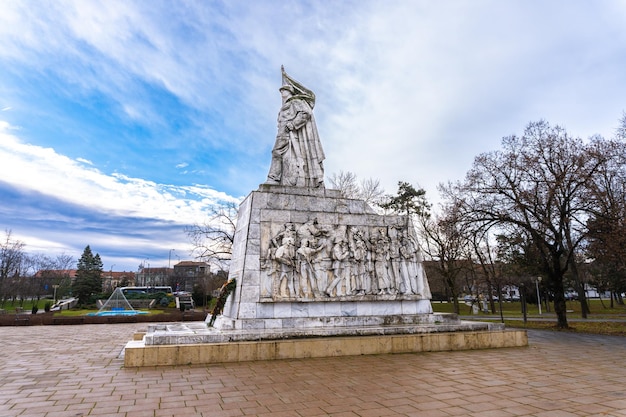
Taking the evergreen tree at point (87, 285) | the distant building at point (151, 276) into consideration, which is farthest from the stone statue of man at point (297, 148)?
the distant building at point (151, 276)

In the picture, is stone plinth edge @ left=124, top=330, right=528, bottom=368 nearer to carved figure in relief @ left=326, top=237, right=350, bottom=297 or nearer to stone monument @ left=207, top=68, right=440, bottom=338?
stone monument @ left=207, top=68, right=440, bottom=338

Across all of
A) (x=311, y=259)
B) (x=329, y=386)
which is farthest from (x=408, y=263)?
(x=329, y=386)

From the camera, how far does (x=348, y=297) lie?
35.1 feet

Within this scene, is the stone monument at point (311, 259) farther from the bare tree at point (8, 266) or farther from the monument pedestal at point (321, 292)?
the bare tree at point (8, 266)

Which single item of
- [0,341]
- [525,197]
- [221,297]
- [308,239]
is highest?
[525,197]

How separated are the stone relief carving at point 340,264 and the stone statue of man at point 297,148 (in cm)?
184

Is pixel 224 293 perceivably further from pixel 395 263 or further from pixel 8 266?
pixel 8 266

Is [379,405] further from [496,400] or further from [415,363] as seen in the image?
[415,363]

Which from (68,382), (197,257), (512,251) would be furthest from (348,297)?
(512,251)

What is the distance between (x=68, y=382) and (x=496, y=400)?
22.5ft

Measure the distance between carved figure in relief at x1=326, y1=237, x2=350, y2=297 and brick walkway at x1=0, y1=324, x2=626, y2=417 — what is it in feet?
6.84

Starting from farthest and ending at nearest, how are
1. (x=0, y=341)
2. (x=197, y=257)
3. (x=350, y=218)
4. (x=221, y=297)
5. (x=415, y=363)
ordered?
(x=197, y=257)
(x=0, y=341)
(x=350, y=218)
(x=221, y=297)
(x=415, y=363)

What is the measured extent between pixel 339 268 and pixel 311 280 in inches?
34.8

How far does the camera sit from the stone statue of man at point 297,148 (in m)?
12.2
